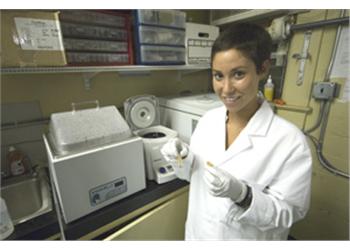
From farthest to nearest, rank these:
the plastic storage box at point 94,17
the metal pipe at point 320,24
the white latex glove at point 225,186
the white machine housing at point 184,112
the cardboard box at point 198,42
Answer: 1. the cardboard box at point 198,42
2. the white machine housing at point 184,112
3. the metal pipe at point 320,24
4. the plastic storage box at point 94,17
5. the white latex glove at point 225,186

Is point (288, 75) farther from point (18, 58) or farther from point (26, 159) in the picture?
point (26, 159)

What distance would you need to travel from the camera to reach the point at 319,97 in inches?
51.4

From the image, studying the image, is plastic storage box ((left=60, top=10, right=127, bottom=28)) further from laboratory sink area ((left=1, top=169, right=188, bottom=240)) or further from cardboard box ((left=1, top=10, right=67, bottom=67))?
laboratory sink area ((left=1, top=169, right=188, bottom=240))

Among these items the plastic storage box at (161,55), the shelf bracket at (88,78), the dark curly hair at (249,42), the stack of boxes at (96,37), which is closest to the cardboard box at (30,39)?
the stack of boxes at (96,37)

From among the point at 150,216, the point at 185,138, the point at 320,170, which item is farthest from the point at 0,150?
the point at 320,170

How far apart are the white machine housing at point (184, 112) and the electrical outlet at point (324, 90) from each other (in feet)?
2.22

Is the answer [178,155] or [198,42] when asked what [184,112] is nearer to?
[178,155]

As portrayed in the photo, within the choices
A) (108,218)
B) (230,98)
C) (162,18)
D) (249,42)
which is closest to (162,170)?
(108,218)

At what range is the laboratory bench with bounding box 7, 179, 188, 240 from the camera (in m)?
0.77

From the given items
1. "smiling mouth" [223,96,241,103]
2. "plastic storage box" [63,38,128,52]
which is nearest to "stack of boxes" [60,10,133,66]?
"plastic storage box" [63,38,128,52]

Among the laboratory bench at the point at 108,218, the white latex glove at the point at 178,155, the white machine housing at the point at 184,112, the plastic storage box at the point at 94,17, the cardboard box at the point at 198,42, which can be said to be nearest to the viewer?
the laboratory bench at the point at 108,218

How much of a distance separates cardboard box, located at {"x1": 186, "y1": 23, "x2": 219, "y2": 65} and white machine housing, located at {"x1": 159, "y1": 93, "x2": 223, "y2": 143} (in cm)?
39

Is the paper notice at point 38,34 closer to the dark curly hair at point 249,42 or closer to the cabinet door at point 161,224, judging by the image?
the dark curly hair at point 249,42

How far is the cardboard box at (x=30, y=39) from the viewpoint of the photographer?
79 centimetres
